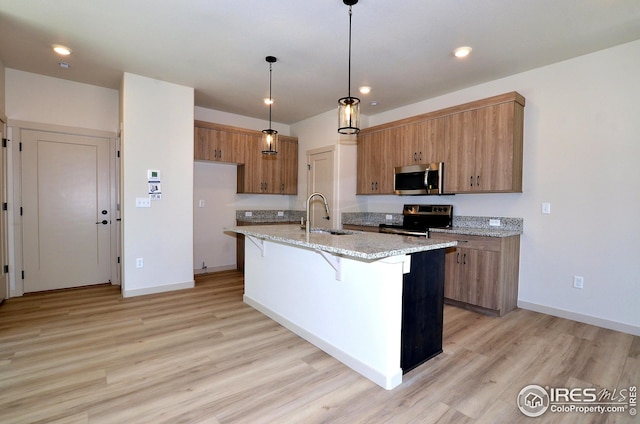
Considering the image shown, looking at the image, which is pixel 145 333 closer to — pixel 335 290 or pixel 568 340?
pixel 335 290

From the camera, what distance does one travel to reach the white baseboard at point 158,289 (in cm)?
391

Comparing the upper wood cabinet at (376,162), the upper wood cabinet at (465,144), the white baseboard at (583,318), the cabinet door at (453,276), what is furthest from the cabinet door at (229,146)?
the white baseboard at (583,318)

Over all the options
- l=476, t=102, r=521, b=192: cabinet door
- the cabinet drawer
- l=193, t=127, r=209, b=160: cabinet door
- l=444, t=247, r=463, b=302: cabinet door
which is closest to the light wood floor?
l=444, t=247, r=463, b=302: cabinet door

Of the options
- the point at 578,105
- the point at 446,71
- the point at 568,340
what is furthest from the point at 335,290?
the point at 578,105

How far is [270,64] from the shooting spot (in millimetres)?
3506

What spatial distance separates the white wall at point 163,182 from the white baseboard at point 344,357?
1741 millimetres

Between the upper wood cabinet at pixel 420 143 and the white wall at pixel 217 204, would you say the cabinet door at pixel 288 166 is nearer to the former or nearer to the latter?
the white wall at pixel 217 204

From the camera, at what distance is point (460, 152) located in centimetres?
387

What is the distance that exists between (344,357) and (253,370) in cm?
67

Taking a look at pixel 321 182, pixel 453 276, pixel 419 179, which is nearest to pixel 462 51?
pixel 419 179

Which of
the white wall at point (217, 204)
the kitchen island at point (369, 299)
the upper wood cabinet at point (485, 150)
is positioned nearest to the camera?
the kitchen island at point (369, 299)

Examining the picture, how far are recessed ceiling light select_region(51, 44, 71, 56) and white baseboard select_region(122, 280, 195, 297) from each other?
8.91ft

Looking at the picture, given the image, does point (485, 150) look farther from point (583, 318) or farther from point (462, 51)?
point (583, 318)

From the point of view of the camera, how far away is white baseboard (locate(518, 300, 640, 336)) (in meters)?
2.93
